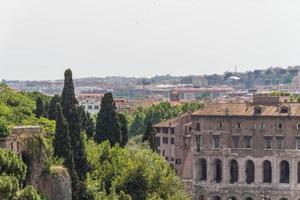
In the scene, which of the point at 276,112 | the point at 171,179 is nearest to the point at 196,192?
the point at 276,112

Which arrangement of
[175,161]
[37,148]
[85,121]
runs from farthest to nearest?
[175,161] < [85,121] < [37,148]

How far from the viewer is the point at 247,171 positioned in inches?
3282

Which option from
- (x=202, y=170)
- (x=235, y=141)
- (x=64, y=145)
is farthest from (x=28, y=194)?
(x=202, y=170)

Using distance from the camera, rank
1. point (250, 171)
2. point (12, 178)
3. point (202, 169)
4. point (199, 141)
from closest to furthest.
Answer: point (12, 178), point (250, 171), point (199, 141), point (202, 169)

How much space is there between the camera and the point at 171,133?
9150 cm

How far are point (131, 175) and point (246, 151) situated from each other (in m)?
26.2

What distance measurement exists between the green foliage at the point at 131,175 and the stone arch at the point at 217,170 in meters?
21.8

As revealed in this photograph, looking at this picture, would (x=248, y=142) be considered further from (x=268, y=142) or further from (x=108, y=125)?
(x=108, y=125)

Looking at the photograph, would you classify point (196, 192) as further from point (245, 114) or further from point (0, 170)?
point (0, 170)

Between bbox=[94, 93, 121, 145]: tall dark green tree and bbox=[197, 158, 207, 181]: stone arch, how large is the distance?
1813cm

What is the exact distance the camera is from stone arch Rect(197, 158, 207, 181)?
278ft

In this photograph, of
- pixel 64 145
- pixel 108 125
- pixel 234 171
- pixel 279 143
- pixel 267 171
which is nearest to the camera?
pixel 64 145

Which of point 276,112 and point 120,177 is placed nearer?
point 120,177

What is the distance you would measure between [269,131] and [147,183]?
81.1 feet
